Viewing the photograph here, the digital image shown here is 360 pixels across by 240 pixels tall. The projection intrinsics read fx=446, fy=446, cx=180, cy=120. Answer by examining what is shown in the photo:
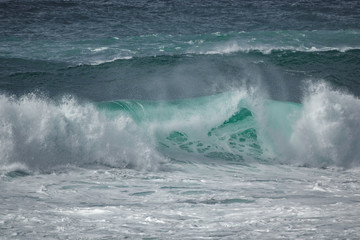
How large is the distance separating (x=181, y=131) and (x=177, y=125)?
0.79 feet

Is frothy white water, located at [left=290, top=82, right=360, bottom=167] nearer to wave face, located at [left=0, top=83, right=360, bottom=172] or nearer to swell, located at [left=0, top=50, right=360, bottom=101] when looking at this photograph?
wave face, located at [left=0, top=83, right=360, bottom=172]

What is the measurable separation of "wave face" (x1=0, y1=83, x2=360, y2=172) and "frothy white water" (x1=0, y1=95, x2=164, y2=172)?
21 millimetres

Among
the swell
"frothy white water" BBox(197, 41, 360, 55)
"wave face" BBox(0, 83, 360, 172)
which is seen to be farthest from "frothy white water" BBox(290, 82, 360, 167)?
"frothy white water" BBox(197, 41, 360, 55)

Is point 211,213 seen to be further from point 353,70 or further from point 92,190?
point 353,70

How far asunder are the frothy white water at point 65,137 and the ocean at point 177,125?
35 millimetres

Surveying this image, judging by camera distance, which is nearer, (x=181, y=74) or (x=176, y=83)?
(x=176, y=83)

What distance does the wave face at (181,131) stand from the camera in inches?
401

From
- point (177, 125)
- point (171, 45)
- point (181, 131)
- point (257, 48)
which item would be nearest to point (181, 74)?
point (171, 45)

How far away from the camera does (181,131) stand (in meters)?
12.2

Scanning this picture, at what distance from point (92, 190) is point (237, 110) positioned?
18.1 feet

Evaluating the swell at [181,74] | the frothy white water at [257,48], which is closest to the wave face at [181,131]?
the swell at [181,74]

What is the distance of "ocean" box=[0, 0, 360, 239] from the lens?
292 inches

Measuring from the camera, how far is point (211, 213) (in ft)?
24.8

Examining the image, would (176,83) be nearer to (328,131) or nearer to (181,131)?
(181,131)
